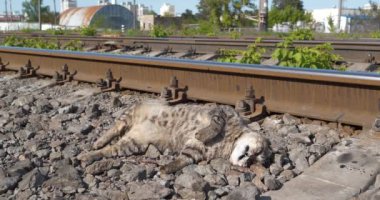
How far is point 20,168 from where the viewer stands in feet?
12.1

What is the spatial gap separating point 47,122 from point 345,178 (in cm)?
326

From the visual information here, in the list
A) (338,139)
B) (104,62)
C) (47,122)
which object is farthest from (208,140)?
→ (104,62)

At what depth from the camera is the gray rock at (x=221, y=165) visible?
11.9ft

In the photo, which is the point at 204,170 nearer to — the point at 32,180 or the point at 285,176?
the point at 285,176

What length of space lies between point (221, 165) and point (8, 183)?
1.55 metres

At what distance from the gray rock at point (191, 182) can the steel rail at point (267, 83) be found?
6.56ft

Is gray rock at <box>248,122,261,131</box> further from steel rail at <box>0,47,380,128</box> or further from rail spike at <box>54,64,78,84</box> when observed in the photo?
rail spike at <box>54,64,78,84</box>

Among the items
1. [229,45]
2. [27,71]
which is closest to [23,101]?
[27,71]

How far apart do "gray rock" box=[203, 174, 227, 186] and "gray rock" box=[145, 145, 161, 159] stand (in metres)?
0.71

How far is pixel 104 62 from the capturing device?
25.1 feet

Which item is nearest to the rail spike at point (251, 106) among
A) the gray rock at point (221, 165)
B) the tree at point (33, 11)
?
the gray rock at point (221, 165)

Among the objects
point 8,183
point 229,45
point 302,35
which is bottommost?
point 8,183

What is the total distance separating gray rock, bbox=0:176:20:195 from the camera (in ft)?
11.1

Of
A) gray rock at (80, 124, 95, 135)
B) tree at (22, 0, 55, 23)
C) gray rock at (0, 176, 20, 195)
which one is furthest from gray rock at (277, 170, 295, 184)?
tree at (22, 0, 55, 23)
